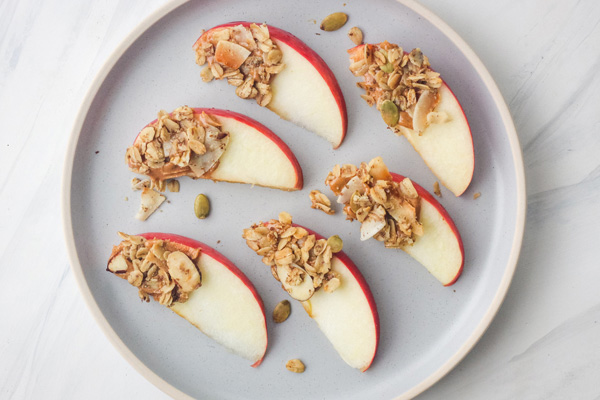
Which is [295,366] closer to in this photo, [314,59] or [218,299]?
[218,299]

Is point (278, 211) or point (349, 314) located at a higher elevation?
point (278, 211)

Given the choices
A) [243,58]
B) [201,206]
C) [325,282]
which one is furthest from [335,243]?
[243,58]

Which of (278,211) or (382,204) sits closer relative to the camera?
(382,204)

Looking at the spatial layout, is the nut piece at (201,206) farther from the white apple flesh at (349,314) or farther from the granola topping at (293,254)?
the white apple flesh at (349,314)

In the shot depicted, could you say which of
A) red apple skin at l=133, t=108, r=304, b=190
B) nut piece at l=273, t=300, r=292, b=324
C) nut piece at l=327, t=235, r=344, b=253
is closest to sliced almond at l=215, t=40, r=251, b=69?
red apple skin at l=133, t=108, r=304, b=190

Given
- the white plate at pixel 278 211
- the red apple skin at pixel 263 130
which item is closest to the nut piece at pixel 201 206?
the white plate at pixel 278 211

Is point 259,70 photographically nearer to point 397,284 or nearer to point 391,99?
point 391,99
